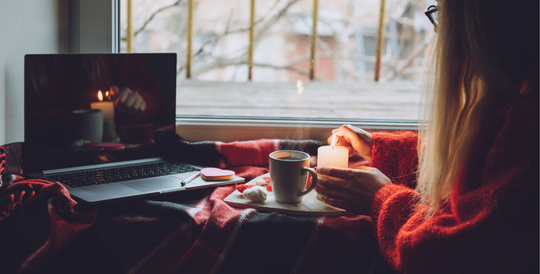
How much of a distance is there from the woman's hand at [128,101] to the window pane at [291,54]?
0.32 m

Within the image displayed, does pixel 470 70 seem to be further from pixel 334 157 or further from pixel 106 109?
pixel 106 109

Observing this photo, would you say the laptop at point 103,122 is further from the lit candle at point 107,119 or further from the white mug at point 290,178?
the white mug at point 290,178

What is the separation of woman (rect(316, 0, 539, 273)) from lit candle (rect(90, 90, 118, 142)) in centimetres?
71

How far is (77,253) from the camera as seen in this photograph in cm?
67

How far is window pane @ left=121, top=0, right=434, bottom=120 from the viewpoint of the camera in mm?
1291

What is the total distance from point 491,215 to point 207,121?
94 centimetres

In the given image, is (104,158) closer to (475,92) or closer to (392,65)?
(475,92)

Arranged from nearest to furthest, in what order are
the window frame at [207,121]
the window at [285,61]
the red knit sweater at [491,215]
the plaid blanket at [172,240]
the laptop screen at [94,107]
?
the red knit sweater at [491,215] < the plaid blanket at [172,240] < the laptop screen at [94,107] < the window frame at [207,121] < the window at [285,61]

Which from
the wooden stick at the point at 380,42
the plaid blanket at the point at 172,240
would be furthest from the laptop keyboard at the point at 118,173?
the wooden stick at the point at 380,42

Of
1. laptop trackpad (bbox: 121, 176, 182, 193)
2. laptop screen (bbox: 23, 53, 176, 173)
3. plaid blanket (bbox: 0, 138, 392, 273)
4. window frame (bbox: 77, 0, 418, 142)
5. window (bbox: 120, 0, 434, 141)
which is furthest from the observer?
window (bbox: 120, 0, 434, 141)

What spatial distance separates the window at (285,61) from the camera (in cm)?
128

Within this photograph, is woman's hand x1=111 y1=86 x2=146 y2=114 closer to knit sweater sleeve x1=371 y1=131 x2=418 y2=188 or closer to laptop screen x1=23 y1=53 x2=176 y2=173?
laptop screen x1=23 y1=53 x2=176 y2=173

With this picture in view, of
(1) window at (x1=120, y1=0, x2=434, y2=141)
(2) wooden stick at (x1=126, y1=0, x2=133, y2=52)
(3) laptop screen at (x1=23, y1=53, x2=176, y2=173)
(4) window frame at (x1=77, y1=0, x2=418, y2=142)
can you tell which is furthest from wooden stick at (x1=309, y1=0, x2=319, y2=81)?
(2) wooden stick at (x1=126, y1=0, x2=133, y2=52)

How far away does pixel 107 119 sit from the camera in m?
0.97
